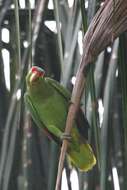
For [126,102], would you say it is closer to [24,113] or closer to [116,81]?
A: [116,81]

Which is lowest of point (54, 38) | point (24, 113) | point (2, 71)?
point (24, 113)

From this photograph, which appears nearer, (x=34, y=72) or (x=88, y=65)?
(x=88, y=65)

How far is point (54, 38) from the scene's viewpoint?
1423mm

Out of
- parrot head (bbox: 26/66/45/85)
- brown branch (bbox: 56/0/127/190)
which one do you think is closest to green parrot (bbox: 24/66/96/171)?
parrot head (bbox: 26/66/45/85)

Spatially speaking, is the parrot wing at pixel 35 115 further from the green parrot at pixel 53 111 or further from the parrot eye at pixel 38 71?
the parrot eye at pixel 38 71

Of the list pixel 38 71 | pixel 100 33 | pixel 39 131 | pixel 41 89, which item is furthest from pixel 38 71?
pixel 100 33

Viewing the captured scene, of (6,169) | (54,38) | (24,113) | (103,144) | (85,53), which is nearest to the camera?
(85,53)

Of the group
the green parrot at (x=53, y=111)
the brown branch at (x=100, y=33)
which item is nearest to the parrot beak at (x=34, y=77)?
the green parrot at (x=53, y=111)

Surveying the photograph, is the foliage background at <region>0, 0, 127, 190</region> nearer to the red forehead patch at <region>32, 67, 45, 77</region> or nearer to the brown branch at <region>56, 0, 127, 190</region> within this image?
the red forehead patch at <region>32, 67, 45, 77</region>

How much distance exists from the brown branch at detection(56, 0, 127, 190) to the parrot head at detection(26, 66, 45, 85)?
415mm

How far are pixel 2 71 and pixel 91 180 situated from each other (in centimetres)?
43

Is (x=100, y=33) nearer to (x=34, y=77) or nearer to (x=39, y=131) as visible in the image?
(x=34, y=77)

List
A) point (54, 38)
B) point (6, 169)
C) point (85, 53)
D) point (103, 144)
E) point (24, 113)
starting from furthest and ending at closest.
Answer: point (54, 38)
point (24, 113)
point (6, 169)
point (103, 144)
point (85, 53)

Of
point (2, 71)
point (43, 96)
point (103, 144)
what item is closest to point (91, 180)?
point (103, 144)
